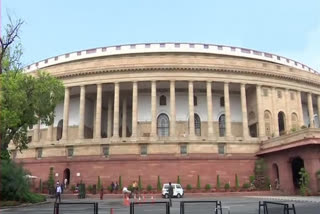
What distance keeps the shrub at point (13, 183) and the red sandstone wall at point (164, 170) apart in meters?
15.6

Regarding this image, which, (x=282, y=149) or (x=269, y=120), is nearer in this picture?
(x=282, y=149)

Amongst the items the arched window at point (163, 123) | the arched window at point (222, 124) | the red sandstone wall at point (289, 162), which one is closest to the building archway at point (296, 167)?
the red sandstone wall at point (289, 162)

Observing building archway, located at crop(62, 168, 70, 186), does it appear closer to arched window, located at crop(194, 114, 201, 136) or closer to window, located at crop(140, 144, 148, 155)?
window, located at crop(140, 144, 148, 155)

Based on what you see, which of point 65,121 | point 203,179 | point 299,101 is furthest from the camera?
point 299,101

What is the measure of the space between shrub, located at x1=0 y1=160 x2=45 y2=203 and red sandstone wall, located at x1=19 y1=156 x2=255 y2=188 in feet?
51.2

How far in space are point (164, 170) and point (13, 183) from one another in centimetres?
2023

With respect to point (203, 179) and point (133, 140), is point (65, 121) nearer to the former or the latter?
point (133, 140)

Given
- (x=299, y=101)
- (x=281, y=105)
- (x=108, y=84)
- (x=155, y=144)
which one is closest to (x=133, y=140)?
(x=155, y=144)

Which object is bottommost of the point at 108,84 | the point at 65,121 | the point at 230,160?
the point at 230,160

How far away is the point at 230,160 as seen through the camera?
152 ft

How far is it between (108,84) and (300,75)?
88.9 ft

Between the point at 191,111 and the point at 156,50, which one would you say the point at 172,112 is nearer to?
the point at 191,111

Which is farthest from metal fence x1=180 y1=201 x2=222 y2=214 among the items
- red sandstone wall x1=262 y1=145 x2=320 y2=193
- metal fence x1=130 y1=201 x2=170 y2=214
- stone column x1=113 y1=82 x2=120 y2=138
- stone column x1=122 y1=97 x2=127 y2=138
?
stone column x1=122 y1=97 x2=127 y2=138

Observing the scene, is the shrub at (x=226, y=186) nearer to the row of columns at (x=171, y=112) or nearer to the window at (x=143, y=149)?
the row of columns at (x=171, y=112)
